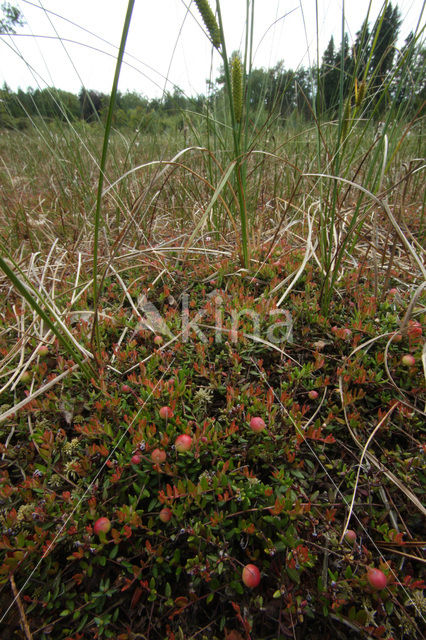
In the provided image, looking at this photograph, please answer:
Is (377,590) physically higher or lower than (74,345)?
lower

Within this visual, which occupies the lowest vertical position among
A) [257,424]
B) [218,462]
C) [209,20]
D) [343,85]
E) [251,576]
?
[251,576]

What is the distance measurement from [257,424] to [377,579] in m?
0.55

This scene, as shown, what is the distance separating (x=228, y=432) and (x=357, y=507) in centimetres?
53

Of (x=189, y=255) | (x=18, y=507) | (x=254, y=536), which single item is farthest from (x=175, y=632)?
(x=189, y=255)

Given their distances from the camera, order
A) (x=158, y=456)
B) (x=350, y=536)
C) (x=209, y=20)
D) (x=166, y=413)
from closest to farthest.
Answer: (x=350, y=536) < (x=158, y=456) < (x=166, y=413) < (x=209, y=20)

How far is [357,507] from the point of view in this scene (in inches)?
44.6

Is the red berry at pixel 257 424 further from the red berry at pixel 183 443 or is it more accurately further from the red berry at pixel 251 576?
the red berry at pixel 251 576

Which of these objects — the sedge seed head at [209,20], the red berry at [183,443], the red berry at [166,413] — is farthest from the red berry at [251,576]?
the sedge seed head at [209,20]

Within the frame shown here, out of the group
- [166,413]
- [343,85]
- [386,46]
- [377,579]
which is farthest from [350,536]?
[386,46]

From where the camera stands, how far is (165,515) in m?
1.07

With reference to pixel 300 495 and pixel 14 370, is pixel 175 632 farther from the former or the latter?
pixel 14 370

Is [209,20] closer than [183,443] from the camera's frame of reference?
No

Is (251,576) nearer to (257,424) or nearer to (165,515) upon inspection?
(165,515)

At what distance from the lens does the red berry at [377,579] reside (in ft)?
2.97
